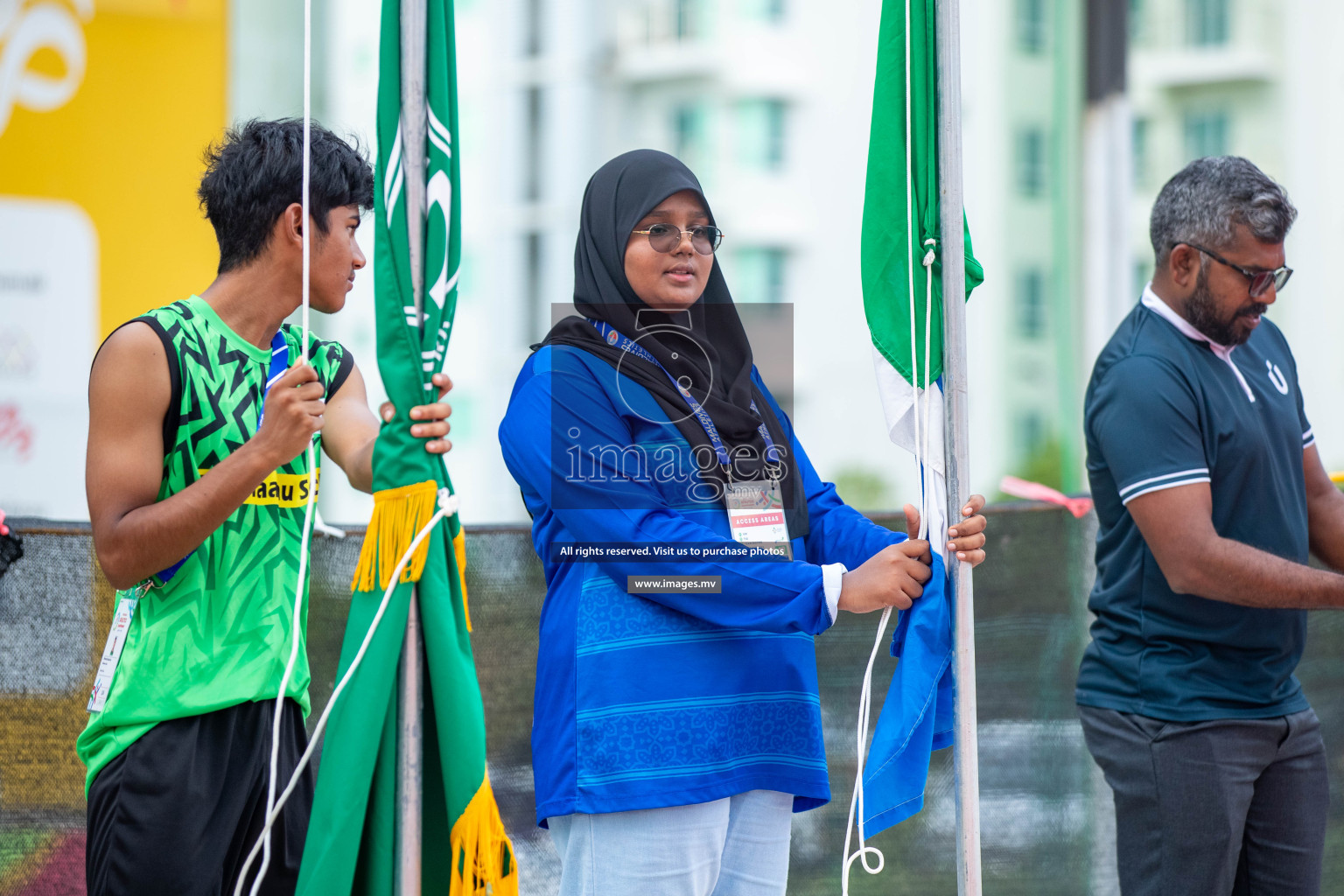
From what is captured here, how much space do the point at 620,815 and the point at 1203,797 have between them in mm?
1137

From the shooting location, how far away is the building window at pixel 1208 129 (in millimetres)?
17547

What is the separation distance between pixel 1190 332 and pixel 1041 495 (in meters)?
1.03

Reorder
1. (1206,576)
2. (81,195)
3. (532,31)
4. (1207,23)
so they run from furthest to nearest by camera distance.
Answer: (1207,23), (532,31), (81,195), (1206,576)

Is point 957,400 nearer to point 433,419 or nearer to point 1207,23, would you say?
point 433,419

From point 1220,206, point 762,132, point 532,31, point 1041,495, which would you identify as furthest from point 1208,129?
point 1220,206

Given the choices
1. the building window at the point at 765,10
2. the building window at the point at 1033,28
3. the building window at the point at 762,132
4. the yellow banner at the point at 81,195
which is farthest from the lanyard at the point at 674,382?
the building window at the point at 765,10

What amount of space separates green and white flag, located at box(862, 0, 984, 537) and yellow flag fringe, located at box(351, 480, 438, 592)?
0.76 metres

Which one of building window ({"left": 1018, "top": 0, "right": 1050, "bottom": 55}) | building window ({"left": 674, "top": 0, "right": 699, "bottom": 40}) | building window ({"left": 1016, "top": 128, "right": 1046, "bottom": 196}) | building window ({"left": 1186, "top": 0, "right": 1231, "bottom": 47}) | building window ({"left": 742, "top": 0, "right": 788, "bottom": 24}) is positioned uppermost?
building window ({"left": 742, "top": 0, "right": 788, "bottom": 24})

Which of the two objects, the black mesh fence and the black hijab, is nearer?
the black hijab

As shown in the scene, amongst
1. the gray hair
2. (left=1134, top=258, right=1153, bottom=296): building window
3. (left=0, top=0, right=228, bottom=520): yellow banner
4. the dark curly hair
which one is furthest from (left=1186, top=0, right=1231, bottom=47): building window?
the dark curly hair

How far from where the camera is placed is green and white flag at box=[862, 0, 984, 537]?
2.05 meters

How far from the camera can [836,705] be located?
10.6 ft

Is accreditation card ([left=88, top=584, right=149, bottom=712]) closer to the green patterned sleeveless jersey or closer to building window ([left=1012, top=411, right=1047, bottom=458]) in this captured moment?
the green patterned sleeveless jersey

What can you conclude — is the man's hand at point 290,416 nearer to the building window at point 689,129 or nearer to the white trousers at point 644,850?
the white trousers at point 644,850
